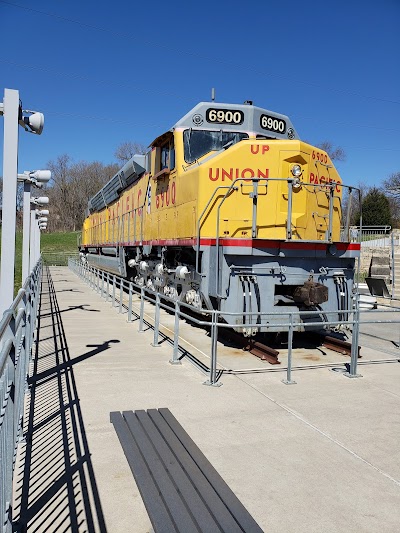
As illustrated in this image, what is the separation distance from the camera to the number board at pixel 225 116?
8594mm

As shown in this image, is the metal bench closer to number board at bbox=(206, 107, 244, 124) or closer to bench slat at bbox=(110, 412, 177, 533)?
bench slat at bbox=(110, 412, 177, 533)

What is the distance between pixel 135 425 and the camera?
163 inches

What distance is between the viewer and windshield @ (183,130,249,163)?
Answer: 8500 millimetres

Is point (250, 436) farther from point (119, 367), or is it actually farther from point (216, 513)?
point (119, 367)

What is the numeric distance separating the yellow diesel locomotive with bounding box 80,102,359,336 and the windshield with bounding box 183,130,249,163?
2cm

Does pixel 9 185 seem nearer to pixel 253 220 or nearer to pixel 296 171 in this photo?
pixel 253 220

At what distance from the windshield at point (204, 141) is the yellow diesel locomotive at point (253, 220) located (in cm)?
2

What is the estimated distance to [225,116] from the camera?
8.62 metres

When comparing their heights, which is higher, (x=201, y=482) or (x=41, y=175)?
(x=41, y=175)

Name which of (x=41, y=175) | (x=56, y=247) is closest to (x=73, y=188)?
(x=56, y=247)

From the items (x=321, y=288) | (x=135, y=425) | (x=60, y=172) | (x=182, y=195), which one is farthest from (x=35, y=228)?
(x=60, y=172)

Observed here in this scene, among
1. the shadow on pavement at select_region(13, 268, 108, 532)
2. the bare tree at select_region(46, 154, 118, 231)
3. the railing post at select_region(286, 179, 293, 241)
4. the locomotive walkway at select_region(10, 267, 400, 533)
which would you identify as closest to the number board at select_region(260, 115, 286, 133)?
the railing post at select_region(286, 179, 293, 241)

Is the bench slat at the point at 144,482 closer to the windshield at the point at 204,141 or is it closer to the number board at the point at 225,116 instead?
the windshield at the point at 204,141

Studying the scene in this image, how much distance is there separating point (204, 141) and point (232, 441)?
6.06 meters
